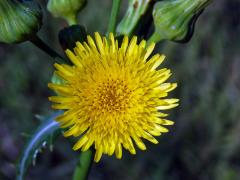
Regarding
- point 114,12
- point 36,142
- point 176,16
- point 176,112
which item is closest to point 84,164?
point 36,142

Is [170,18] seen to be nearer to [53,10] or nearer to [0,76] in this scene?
[53,10]

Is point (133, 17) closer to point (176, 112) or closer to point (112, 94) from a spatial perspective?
point (112, 94)

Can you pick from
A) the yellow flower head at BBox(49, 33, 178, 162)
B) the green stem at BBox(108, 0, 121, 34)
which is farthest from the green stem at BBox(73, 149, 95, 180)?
the green stem at BBox(108, 0, 121, 34)

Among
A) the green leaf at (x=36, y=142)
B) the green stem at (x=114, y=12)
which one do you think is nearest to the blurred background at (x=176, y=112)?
the green leaf at (x=36, y=142)

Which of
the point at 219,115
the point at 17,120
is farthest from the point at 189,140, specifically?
the point at 17,120

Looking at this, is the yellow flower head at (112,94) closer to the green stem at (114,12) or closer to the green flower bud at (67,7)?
the green stem at (114,12)

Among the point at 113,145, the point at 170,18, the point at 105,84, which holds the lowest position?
the point at 113,145

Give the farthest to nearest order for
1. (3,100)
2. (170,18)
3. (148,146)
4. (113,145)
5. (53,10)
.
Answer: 1. (3,100)
2. (148,146)
3. (53,10)
4. (170,18)
5. (113,145)
